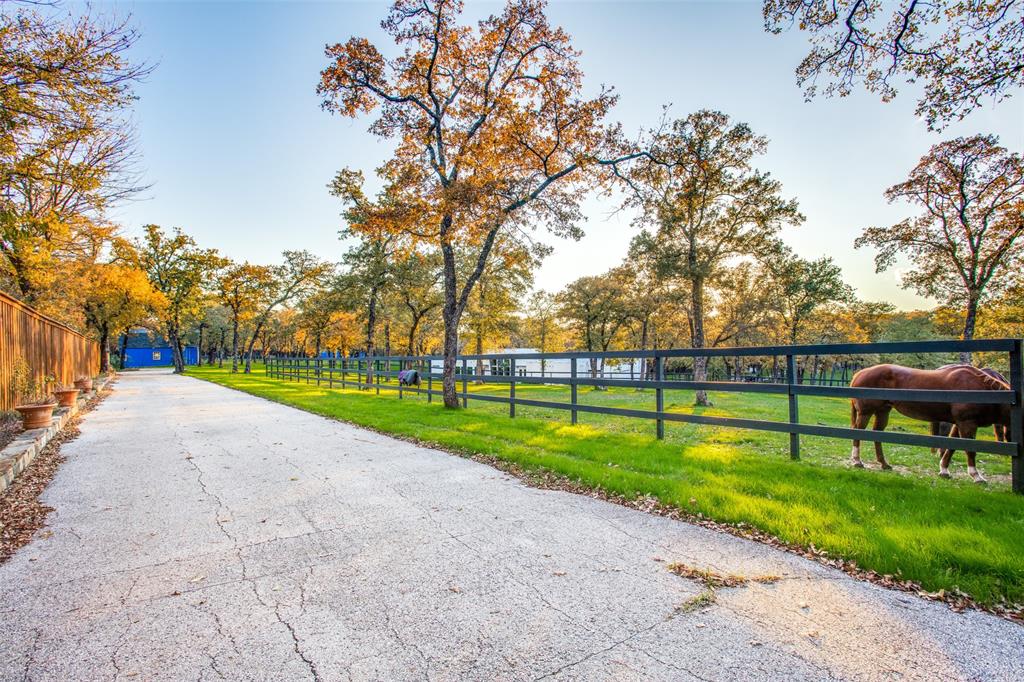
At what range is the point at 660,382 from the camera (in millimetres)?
6707

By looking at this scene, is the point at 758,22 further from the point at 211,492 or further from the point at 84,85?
the point at 84,85

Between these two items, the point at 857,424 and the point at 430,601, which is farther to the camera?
the point at 857,424

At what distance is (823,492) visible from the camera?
13.4ft

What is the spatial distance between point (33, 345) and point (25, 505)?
30.9 ft

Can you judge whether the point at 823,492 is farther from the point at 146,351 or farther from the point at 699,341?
the point at 146,351

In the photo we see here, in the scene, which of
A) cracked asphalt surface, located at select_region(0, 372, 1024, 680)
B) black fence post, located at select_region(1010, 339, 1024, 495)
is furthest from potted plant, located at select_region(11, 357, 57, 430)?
black fence post, located at select_region(1010, 339, 1024, 495)

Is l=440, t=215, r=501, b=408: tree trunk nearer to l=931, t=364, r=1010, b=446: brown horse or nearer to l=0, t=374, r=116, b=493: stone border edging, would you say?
l=0, t=374, r=116, b=493: stone border edging

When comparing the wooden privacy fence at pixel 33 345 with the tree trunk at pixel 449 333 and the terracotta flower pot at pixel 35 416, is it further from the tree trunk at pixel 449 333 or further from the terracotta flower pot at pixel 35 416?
the tree trunk at pixel 449 333

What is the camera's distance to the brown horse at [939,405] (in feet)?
14.8

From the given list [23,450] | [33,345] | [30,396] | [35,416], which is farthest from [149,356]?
[23,450]

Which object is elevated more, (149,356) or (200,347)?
(200,347)

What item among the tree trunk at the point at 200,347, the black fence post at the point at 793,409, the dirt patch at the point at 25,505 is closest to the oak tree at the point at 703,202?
the black fence post at the point at 793,409

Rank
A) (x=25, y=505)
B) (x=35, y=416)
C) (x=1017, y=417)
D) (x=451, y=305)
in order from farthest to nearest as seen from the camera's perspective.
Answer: (x=451, y=305)
(x=35, y=416)
(x=25, y=505)
(x=1017, y=417)

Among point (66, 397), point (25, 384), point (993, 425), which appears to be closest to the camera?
point (993, 425)
